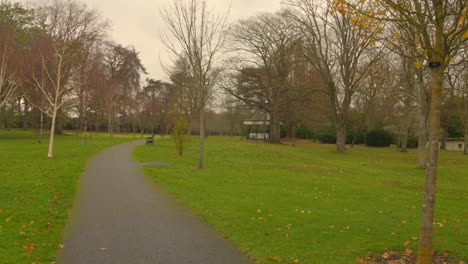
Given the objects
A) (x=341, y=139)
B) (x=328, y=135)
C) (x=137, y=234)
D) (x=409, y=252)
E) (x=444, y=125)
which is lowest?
(x=137, y=234)

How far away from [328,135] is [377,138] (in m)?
6.79

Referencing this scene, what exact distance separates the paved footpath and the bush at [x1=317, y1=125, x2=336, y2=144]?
45181mm

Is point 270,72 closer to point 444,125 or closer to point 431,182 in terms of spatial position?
point 444,125

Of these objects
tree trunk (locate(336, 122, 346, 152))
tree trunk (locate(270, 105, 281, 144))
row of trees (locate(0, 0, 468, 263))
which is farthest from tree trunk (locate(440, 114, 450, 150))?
tree trunk (locate(270, 105, 281, 144))

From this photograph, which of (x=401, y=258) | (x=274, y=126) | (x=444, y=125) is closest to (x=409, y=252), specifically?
(x=401, y=258)

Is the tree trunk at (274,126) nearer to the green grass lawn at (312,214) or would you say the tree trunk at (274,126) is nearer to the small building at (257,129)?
the small building at (257,129)

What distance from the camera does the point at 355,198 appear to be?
11.0 meters

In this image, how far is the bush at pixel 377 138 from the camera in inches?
1943

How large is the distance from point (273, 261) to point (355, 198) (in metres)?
6.40

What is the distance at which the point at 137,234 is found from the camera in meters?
6.70

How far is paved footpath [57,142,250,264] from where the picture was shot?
550 cm

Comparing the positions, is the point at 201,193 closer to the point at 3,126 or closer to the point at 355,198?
the point at 355,198

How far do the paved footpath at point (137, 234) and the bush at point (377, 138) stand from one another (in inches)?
1708

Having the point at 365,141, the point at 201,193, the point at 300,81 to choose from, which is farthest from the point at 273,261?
the point at 365,141
